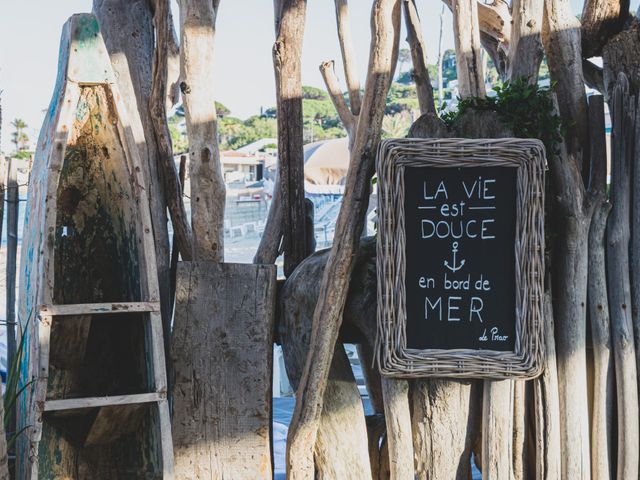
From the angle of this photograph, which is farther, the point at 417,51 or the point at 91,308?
the point at 417,51

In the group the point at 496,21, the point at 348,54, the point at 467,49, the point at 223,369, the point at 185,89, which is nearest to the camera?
the point at 223,369

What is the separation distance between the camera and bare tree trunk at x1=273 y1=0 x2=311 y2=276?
407 centimetres

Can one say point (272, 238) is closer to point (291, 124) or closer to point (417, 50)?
point (291, 124)

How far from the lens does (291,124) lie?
4.10m

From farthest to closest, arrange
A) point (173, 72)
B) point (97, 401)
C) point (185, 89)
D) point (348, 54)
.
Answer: point (173, 72), point (348, 54), point (185, 89), point (97, 401)

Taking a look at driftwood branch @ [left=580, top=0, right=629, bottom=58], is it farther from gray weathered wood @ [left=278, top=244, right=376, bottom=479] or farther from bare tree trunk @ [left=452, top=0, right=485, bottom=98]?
gray weathered wood @ [left=278, top=244, right=376, bottom=479]

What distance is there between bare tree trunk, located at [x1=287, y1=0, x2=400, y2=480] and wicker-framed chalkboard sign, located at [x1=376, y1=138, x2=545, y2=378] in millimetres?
198

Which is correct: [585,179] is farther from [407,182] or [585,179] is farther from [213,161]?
[213,161]

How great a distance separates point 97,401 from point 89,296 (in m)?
0.91

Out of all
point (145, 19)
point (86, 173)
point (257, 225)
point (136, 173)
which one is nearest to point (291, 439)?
point (136, 173)

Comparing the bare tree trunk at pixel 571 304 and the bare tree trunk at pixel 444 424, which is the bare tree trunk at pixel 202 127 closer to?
the bare tree trunk at pixel 444 424

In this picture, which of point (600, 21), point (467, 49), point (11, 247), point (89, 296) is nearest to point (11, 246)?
point (11, 247)

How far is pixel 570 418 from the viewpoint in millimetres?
3516

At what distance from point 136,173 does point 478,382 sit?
179cm
